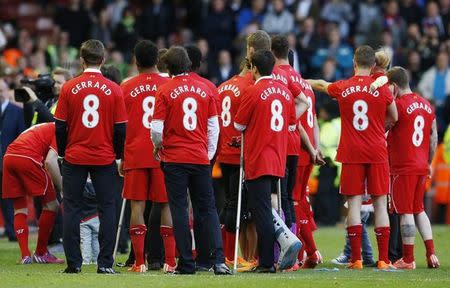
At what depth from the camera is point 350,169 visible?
16703 millimetres

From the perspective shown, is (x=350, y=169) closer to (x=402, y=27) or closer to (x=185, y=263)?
(x=185, y=263)

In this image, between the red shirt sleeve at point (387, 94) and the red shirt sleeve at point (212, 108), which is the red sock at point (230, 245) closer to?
the red shirt sleeve at point (212, 108)

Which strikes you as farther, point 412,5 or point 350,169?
point 412,5

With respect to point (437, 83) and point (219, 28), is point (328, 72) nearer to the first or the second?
point (437, 83)

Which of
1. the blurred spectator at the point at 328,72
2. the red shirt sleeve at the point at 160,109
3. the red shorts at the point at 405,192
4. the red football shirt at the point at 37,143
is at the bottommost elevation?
the red shorts at the point at 405,192

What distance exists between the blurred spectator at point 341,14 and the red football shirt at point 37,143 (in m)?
13.4

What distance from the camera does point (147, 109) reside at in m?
15.9

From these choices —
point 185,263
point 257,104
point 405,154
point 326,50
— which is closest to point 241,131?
point 257,104

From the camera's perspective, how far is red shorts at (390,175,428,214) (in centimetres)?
1734

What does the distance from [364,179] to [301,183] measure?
77cm

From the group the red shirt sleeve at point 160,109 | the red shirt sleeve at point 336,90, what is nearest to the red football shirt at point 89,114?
the red shirt sleeve at point 160,109

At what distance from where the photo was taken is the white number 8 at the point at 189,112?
15.0m

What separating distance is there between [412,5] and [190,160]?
52.6 ft

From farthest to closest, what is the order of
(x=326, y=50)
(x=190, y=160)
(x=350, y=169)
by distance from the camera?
(x=326, y=50), (x=350, y=169), (x=190, y=160)
